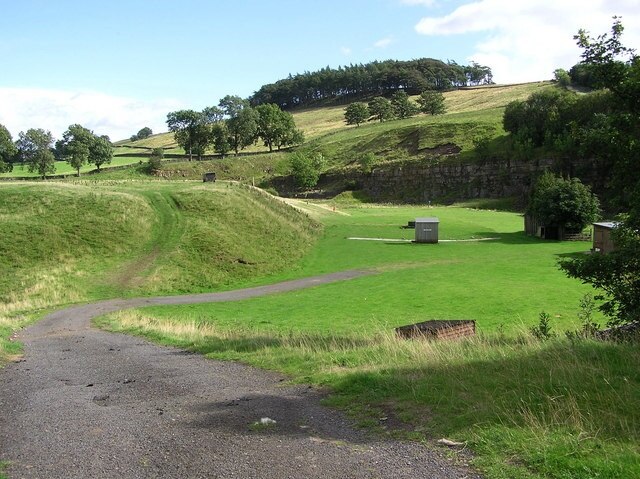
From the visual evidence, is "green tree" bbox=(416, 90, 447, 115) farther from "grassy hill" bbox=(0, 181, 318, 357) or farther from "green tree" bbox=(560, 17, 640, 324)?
"green tree" bbox=(560, 17, 640, 324)

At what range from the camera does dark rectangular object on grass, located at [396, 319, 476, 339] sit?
48.1 feet

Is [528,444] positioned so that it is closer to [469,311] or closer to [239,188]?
[469,311]

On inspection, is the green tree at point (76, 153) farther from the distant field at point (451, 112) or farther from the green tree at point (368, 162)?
the green tree at point (368, 162)

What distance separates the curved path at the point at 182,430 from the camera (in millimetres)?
5777

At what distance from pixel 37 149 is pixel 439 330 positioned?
89.6 meters

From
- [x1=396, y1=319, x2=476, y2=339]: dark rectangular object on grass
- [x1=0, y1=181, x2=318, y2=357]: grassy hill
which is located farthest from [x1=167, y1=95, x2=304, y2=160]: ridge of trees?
[x1=396, y1=319, x2=476, y2=339]: dark rectangular object on grass

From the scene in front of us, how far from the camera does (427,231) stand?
57.3 metres

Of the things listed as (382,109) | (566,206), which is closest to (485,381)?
(566,206)

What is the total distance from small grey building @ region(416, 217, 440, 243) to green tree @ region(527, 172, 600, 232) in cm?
1213

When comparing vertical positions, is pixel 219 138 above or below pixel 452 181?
above

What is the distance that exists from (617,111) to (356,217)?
6508 centimetres

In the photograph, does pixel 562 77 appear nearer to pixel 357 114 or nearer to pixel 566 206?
pixel 357 114

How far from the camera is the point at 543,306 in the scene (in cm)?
2755

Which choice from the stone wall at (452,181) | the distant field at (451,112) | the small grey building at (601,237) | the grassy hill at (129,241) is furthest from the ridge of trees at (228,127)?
the small grey building at (601,237)
